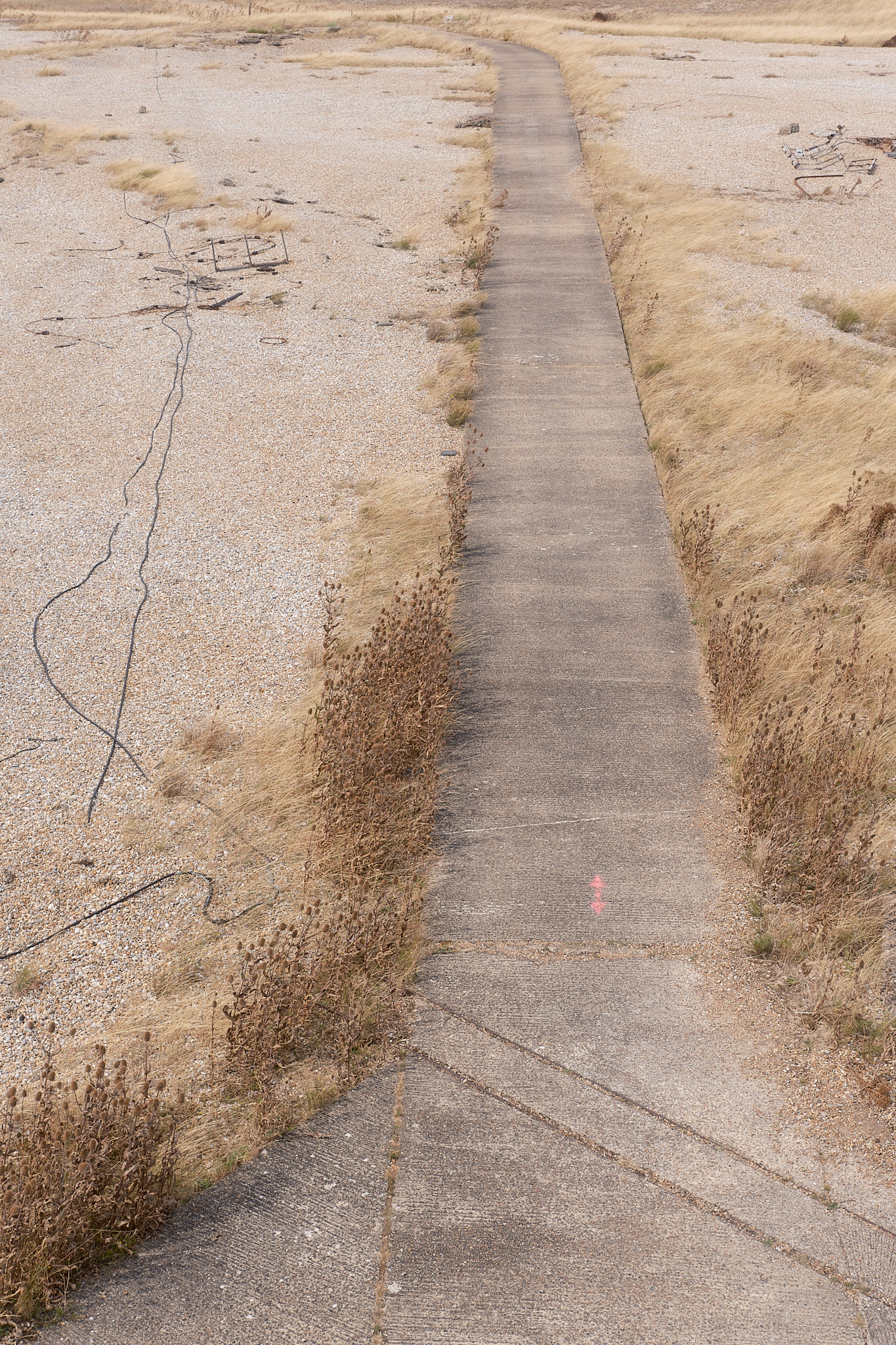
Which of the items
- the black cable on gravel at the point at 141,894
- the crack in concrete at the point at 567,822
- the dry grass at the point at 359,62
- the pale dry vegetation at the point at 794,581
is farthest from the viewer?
the dry grass at the point at 359,62

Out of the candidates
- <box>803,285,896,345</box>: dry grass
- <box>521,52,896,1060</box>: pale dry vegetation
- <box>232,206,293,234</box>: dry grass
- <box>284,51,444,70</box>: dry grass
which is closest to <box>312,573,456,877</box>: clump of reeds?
<box>521,52,896,1060</box>: pale dry vegetation

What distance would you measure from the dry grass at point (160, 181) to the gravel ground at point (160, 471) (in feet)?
1.35

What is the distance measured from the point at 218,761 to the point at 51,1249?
3.30 m

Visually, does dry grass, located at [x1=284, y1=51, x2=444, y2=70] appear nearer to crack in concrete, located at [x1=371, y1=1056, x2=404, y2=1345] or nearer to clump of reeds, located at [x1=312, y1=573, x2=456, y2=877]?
clump of reeds, located at [x1=312, y1=573, x2=456, y2=877]

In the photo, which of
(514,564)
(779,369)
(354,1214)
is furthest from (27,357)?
(354,1214)

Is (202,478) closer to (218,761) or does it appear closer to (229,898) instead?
(218,761)

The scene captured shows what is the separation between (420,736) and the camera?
6.10m

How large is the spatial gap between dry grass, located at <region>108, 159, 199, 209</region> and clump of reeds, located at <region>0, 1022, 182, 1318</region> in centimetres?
1875

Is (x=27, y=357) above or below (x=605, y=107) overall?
below

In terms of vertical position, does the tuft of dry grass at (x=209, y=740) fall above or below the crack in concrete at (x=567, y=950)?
below

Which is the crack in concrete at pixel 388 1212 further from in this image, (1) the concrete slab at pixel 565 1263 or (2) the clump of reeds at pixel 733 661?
(2) the clump of reeds at pixel 733 661

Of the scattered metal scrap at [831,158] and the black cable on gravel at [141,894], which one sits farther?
the scattered metal scrap at [831,158]

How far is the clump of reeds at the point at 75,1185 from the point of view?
Result: 3400 millimetres

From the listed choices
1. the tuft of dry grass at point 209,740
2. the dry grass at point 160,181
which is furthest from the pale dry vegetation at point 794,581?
the dry grass at point 160,181
